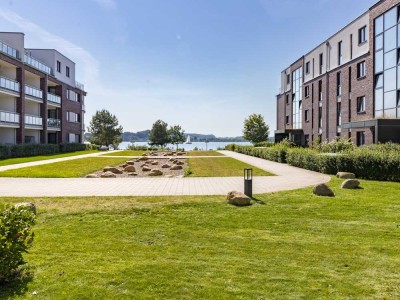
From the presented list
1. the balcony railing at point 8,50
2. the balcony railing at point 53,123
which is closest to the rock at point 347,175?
the balcony railing at point 8,50

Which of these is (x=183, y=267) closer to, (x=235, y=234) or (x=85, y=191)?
(x=235, y=234)

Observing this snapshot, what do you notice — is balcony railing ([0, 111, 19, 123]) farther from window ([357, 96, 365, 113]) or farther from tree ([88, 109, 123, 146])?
tree ([88, 109, 123, 146])

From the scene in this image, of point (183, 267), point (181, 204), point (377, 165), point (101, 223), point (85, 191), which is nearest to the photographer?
point (183, 267)

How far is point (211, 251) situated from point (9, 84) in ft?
107

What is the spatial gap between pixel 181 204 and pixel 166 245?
3.29m

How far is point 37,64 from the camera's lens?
127 ft

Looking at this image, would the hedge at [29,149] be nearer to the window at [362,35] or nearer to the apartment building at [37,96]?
the apartment building at [37,96]

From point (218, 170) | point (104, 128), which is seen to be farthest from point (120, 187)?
point (104, 128)

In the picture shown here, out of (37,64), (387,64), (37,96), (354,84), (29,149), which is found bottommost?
(29,149)

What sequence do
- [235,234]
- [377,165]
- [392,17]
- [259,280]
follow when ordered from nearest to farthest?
[259,280]
[235,234]
[377,165]
[392,17]

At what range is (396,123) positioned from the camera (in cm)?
2408

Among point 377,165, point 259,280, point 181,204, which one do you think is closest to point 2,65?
point 181,204

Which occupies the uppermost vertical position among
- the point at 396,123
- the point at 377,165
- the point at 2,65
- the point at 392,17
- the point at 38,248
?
the point at 392,17

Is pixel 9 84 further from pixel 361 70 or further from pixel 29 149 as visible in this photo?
pixel 361 70
